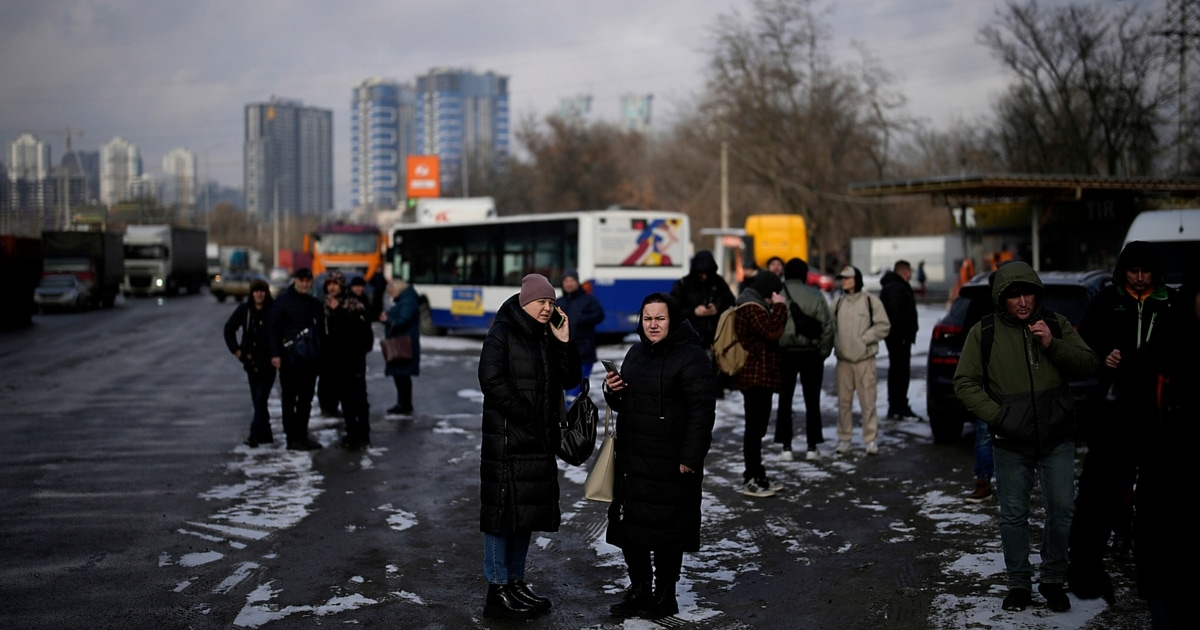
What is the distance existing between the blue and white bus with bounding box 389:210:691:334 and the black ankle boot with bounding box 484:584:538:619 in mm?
16701

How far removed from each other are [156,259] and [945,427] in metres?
→ 55.4

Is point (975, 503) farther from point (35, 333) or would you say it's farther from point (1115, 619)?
point (35, 333)

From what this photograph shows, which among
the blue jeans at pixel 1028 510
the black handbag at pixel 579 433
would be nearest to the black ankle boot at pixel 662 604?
the black handbag at pixel 579 433

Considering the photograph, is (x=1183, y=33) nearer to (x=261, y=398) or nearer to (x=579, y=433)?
(x=261, y=398)

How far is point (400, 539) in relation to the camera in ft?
26.2

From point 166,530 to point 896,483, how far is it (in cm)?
594

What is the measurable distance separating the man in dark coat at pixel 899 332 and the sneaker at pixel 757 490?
422 centimetres

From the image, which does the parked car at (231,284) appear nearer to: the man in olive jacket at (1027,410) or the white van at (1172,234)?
the white van at (1172,234)

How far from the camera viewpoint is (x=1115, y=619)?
5.81 m

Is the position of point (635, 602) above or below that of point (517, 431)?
below

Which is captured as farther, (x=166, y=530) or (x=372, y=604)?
(x=166, y=530)

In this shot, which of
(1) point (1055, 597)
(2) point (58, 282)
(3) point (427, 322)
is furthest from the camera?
(2) point (58, 282)

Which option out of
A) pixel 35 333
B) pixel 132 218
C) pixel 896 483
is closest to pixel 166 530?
pixel 896 483

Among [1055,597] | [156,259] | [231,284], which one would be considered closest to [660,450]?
[1055,597]
